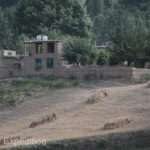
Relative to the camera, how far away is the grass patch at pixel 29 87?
3133 centimetres

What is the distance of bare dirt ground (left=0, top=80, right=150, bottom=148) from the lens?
22094 millimetres

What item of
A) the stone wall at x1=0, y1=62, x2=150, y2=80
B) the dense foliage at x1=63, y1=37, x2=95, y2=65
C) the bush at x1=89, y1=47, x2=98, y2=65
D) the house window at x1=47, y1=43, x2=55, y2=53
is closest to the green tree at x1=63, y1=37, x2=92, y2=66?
the dense foliage at x1=63, y1=37, x2=95, y2=65

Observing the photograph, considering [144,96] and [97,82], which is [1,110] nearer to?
[97,82]

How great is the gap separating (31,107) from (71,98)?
2811mm

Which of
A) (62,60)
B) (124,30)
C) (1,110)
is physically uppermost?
(124,30)

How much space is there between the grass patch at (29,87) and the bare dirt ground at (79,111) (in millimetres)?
966

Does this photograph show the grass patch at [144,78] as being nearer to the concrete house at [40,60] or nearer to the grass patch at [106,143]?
the concrete house at [40,60]

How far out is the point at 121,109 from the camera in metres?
25.5

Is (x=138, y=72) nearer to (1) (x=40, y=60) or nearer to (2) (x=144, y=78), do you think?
(2) (x=144, y=78)

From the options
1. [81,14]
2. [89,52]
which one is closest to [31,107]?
[89,52]

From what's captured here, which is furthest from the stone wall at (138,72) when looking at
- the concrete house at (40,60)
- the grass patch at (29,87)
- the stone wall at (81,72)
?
the concrete house at (40,60)

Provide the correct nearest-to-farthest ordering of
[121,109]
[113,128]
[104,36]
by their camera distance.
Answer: [113,128] → [121,109] → [104,36]

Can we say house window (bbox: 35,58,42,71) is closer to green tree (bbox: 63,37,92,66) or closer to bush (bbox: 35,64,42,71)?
bush (bbox: 35,64,42,71)

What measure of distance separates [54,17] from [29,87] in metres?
20.6
